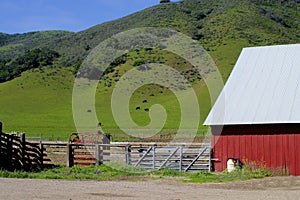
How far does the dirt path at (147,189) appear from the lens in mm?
15758

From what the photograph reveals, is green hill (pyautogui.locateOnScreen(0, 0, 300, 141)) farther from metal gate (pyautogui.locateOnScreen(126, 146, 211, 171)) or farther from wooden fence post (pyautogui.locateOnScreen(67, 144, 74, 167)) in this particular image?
metal gate (pyautogui.locateOnScreen(126, 146, 211, 171))

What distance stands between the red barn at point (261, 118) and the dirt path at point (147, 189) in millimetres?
3027

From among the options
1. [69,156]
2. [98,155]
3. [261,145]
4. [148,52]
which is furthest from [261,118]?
[148,52]

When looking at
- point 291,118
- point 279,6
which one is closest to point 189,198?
point 291,118

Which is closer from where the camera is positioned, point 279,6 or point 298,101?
Answer: point 298,101

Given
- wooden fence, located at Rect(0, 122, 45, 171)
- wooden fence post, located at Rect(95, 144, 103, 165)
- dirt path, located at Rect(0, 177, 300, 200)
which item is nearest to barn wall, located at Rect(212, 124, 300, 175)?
dirt path, located at Rect(0, 177, 300, 200)

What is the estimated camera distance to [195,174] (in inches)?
918

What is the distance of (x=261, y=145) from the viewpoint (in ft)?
81.7

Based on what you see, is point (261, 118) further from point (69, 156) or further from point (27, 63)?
point (27, 63)

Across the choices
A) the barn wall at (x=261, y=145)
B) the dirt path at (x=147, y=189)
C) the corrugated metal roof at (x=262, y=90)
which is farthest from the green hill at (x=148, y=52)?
the dirt path at (x=147, y=189)

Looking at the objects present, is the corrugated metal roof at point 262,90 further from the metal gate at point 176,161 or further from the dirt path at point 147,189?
the dirt path at point 147,189

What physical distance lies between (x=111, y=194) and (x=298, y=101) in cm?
1175

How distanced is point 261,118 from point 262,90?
2414 mm

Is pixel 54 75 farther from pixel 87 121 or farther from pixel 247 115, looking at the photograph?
pixel 247 115
